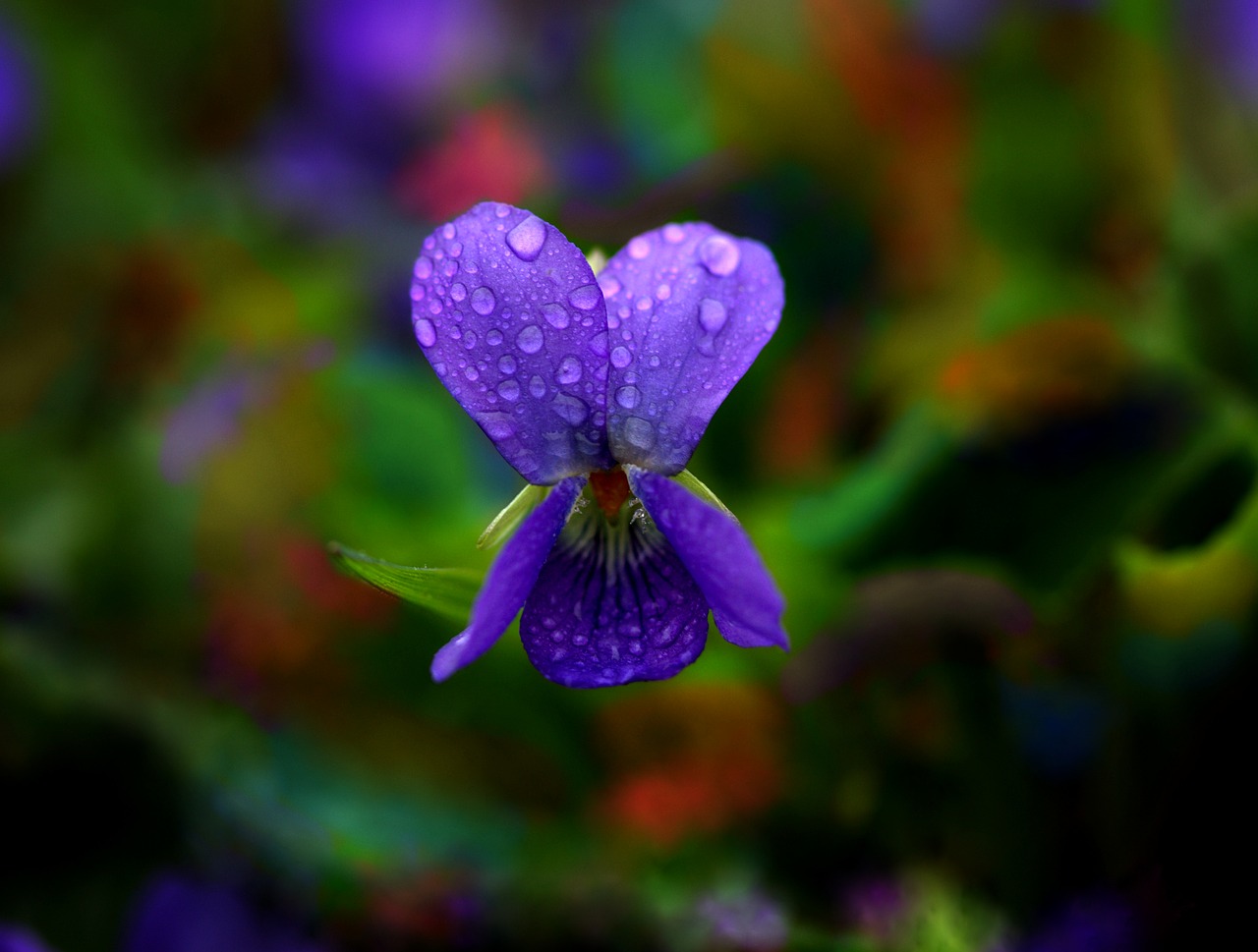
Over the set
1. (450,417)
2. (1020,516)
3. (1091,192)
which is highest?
(1091,192)

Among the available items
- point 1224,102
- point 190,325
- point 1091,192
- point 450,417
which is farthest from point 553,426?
point 1224,102

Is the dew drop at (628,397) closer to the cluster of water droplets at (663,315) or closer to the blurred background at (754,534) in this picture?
the cluster of water droplets at (663,315)

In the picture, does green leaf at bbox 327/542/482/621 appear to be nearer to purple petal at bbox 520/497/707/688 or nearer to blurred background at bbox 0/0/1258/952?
purple petal at bbox 520/497/707/688

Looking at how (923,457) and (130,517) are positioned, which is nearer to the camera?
(923,457)

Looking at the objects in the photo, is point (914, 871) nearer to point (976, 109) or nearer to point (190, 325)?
point (976, 109)

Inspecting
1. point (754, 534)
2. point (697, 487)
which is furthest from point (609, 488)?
point (754, 534)

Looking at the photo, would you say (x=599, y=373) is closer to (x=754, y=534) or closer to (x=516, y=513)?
(x=516, y=513)
